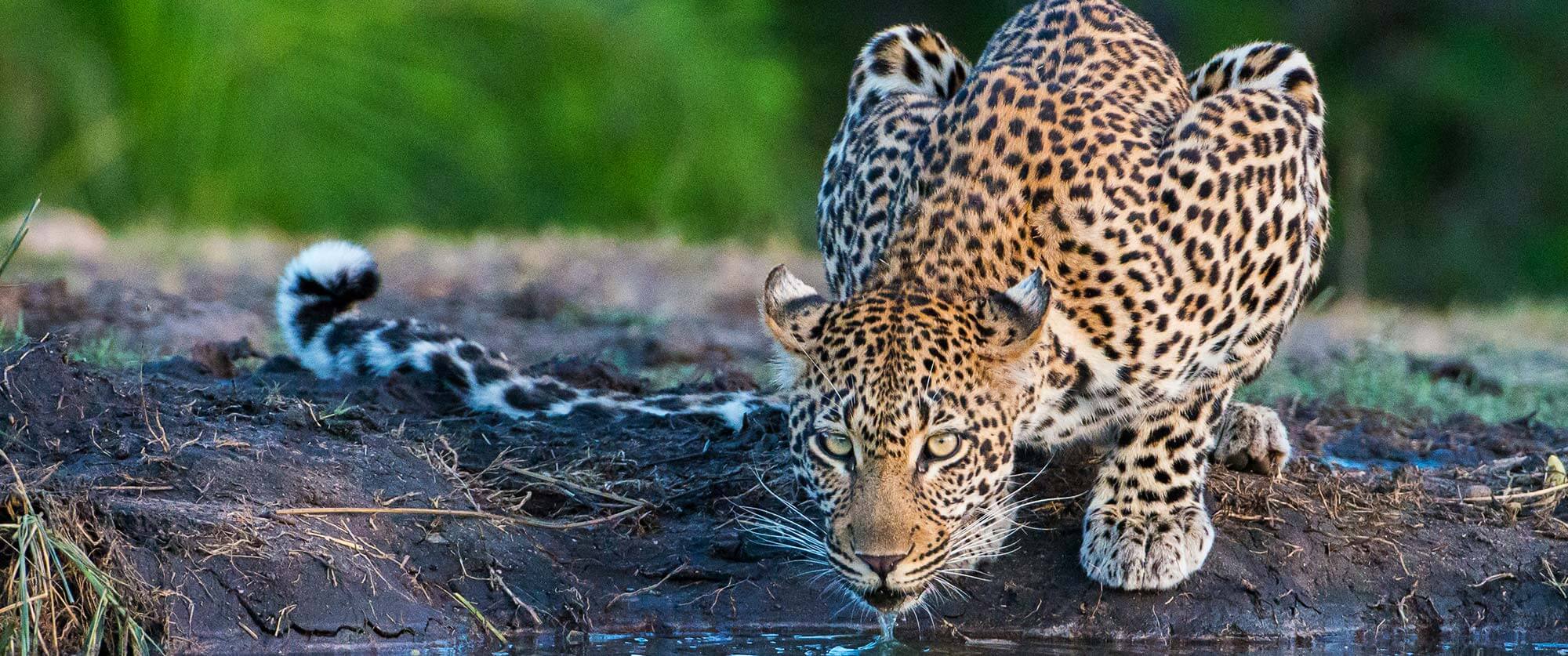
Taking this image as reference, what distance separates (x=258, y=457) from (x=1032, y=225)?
221 centimetres

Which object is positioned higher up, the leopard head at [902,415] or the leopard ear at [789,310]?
the leopard ear at [789,310]

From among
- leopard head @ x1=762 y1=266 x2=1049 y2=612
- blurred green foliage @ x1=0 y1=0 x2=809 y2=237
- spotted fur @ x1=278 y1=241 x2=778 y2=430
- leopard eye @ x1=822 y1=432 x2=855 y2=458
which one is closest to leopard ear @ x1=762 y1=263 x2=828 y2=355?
leopard head @ x1=762 y1=266 x2=1049 y2=612

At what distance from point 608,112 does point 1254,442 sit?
11.1 m

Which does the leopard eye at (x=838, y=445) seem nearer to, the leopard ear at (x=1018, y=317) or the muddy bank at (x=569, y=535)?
the leopard ear at (x=1018, y=317)

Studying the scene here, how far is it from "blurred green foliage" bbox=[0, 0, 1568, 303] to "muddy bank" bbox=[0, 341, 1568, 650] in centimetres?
761

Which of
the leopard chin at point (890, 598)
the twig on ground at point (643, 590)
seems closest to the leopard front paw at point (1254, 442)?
the leopard chin at point (890, 598)

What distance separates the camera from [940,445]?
4.51m

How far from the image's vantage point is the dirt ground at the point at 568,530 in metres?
4.75

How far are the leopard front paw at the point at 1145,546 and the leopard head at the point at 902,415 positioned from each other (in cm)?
64

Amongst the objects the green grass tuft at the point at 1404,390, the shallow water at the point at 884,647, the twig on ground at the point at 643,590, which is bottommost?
the green grass tuft at the point at 1404,390

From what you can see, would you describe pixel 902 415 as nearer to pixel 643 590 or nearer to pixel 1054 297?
pixel 1054 297

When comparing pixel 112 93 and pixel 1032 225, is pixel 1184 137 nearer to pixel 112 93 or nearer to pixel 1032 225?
pixel 1032 225

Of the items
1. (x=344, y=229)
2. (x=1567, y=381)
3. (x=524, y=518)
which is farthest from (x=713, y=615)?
(x=344, y=229)

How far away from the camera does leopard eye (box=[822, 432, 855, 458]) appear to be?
4.52m
